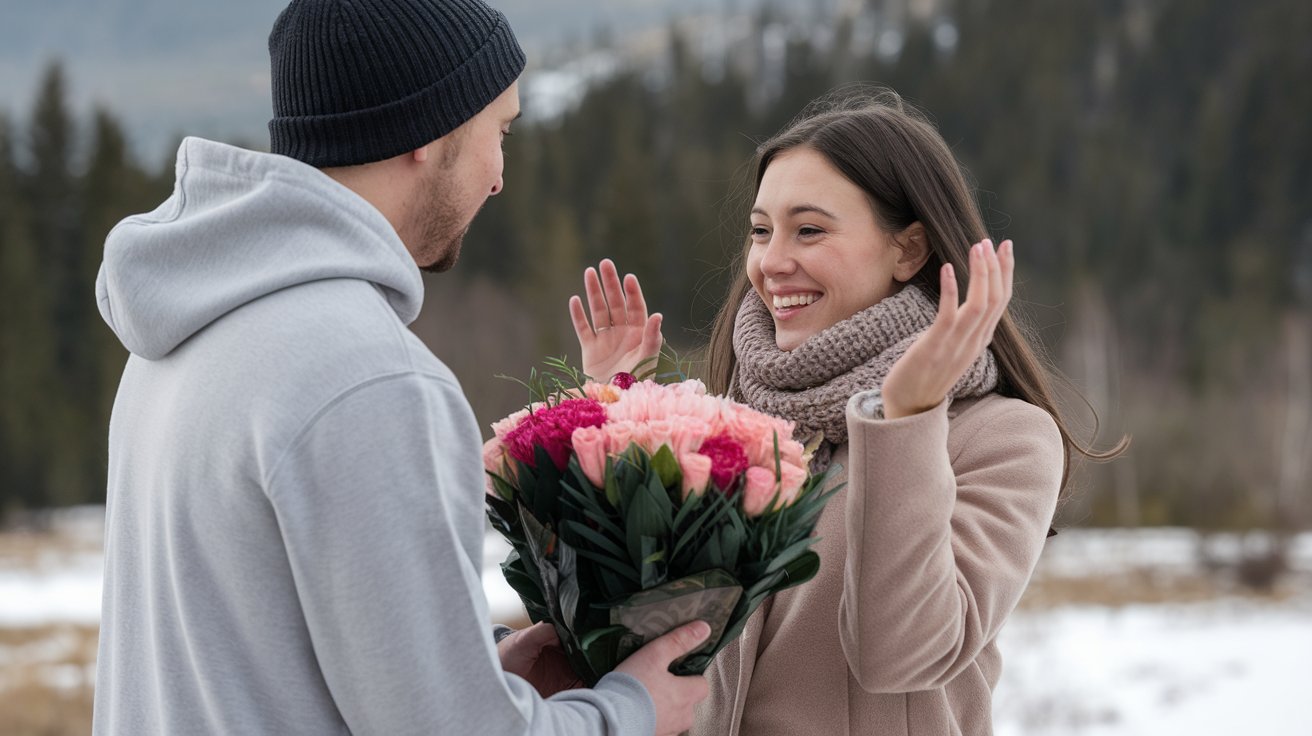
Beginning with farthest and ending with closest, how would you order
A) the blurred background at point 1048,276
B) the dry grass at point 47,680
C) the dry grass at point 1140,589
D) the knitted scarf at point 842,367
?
the dry grass at point 1140,589 < the blurred background at point 1048,276 < the dry grass at point 47,680 < the knitted scarf at point 842,367

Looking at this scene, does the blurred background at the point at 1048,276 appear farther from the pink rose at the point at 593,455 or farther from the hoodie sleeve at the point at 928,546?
the pink rose at the point at 593,455

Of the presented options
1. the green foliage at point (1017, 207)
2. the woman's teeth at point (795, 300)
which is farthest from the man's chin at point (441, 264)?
the green foliage at point (1017, 207)

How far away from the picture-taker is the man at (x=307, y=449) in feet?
4.30

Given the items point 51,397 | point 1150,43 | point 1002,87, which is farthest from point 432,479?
point 1150,43

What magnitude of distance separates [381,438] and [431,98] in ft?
1.59

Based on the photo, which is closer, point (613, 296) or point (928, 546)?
point (928, 546)

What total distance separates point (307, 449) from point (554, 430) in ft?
1.44

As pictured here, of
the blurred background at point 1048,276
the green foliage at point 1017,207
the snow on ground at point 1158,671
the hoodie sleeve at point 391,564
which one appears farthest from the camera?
the green foliage at point 1017,207

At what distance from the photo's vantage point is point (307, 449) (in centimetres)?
130

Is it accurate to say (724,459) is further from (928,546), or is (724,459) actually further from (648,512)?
(928,546)

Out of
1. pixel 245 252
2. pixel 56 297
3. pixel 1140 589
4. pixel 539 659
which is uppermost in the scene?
pixel 245 252

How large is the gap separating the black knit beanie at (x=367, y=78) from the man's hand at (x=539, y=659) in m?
0.73

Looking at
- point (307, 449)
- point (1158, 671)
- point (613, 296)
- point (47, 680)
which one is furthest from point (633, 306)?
point (47, 680)

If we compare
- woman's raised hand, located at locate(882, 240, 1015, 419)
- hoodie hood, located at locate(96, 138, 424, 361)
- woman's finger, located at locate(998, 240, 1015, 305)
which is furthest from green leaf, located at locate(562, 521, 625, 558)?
woman's finger, located at locate(998, 240, 1015, 305)
